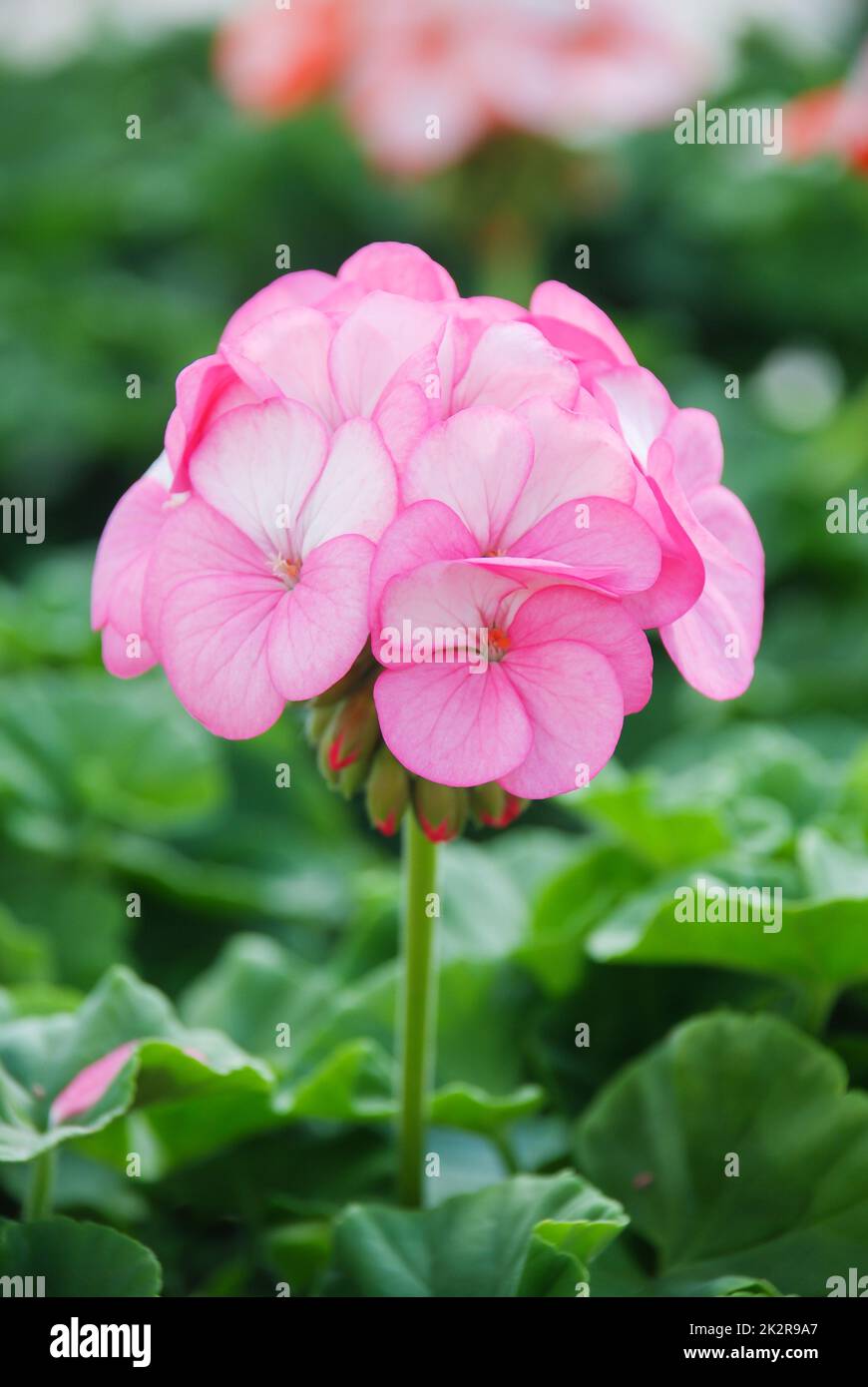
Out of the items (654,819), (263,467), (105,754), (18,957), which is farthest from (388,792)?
(105,754)

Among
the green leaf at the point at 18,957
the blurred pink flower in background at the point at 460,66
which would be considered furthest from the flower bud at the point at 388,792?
the blurred pink flower in background at the point at 460,66

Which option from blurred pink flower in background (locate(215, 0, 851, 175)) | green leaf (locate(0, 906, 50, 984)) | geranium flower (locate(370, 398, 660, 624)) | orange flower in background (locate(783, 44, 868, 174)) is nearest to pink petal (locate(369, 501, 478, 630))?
geranium flower (locate(370, 398, 660, 624))

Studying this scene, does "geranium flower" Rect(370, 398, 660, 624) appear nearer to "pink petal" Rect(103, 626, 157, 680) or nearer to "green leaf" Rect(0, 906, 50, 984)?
"pink petal" Rect(103, 626, 157, 680)

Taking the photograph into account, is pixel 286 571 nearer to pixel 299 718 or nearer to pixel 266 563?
pixel 266 563

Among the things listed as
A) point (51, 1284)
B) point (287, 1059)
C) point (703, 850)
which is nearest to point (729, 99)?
point (703, 850)

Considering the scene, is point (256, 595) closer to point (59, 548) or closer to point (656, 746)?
point (656, 746)

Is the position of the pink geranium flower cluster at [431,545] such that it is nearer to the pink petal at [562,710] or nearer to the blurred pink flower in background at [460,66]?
the pink petal at [562,710]
